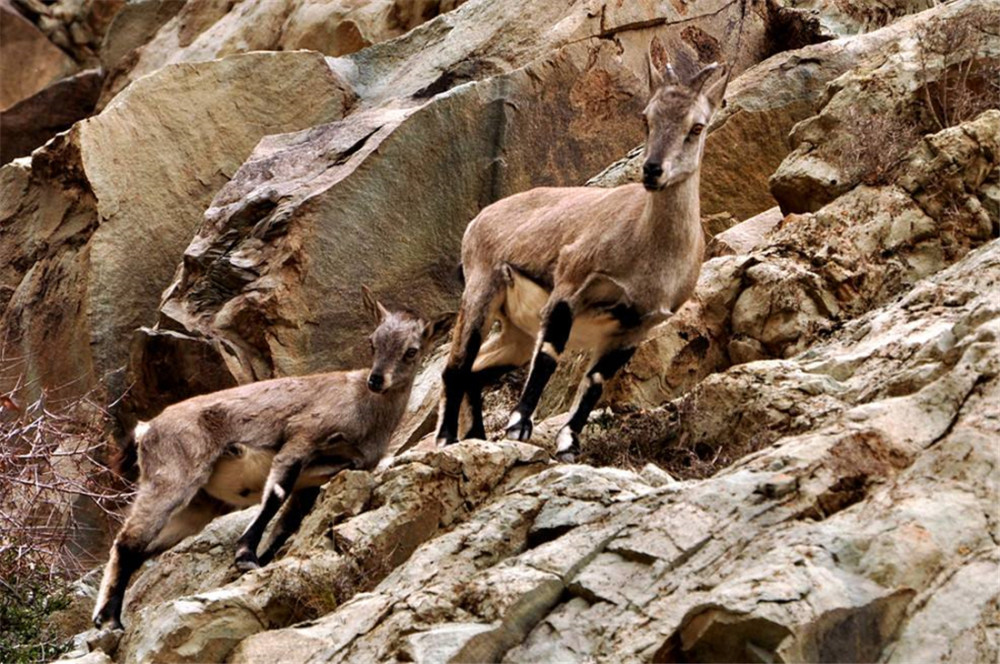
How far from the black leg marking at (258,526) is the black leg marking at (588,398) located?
1885mm

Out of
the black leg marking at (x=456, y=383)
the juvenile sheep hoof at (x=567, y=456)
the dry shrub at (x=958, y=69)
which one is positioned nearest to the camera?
the juvenile sheep hoof at (x=567, y=456)

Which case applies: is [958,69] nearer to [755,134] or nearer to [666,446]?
[755,134]

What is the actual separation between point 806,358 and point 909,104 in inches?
146

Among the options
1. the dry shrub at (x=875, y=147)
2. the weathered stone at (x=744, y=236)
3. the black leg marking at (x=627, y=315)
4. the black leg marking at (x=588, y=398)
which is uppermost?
the black leg marking at (x=627, y=315)

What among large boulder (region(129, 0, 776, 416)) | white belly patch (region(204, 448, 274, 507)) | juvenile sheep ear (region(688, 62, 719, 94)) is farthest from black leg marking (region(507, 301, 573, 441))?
large boulder (region(129, 0, 776, 416))

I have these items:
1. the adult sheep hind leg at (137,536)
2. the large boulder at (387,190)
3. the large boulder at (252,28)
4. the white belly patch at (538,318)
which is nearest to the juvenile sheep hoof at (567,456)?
the white belly patch at (538,318)

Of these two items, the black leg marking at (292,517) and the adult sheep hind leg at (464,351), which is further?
the adult sheep hind leg at (464,351)

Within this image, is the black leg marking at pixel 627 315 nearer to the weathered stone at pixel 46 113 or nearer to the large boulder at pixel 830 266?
the large boulder at pixel 830 266

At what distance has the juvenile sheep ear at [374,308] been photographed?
12.1 meters

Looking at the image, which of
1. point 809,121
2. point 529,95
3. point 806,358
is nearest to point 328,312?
point 529,95

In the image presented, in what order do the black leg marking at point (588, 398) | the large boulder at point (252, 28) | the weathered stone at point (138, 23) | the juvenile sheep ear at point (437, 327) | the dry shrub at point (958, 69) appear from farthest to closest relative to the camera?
1. the weathered stone at point (138, 23)
2. the large boulder at point (252, 28)
3. the dry shrub at point (958, 69)
4. the juvenile sheep ear at point (437, 327)
5. the black leg marking at point (588, 398)

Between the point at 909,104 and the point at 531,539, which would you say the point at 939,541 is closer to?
the point at 531,539

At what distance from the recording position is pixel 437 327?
12336 millimetres

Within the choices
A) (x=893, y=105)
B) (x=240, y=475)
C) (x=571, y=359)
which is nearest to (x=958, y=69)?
(x=893, y=105)
